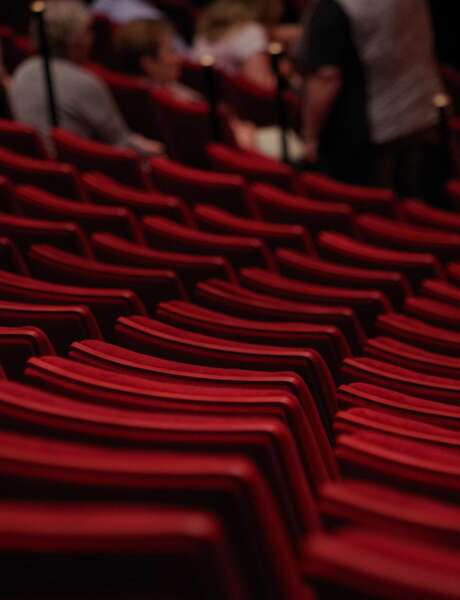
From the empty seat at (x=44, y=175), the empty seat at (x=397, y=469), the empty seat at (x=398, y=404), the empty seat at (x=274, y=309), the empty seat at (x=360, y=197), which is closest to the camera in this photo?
the empty seat at (x=397, y=469)

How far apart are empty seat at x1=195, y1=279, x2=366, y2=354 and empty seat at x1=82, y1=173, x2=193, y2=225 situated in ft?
0.57

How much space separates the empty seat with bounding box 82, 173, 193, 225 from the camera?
2.56ft

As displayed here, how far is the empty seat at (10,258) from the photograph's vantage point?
0.62m

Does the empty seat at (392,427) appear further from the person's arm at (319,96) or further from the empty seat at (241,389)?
the person's arm at (319,96)

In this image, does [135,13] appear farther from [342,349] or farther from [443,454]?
[443,454]

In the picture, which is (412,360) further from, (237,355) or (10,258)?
(10,258)

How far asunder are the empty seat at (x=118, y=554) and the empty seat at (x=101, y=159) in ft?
2.16

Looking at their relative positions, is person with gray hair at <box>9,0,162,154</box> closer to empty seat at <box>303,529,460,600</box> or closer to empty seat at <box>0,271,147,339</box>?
empty seat at <box>0,271,147,339</box>

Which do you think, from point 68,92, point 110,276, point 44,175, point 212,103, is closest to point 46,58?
point 68,92

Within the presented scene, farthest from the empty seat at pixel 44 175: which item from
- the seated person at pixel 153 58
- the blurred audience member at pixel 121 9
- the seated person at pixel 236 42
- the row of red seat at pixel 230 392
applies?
the blurred audience member at pixel 121 9

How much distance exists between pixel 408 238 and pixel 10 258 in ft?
0.89

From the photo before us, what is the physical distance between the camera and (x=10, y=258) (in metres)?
0.62

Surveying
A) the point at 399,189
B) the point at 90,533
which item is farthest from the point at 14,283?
the point at 399,189

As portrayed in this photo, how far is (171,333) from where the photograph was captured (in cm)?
50
